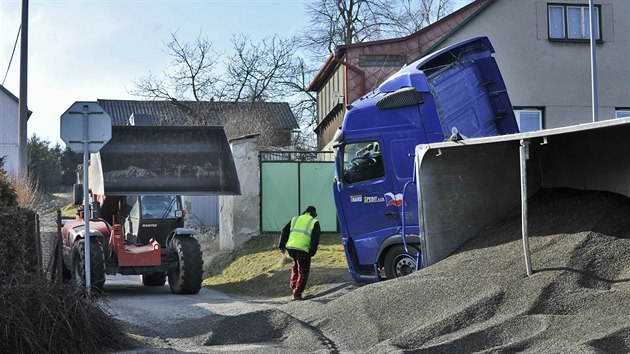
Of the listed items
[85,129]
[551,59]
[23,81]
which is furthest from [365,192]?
[551,59]

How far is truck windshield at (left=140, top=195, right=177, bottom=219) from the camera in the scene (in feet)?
57.8

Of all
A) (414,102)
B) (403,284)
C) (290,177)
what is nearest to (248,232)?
(290,177)

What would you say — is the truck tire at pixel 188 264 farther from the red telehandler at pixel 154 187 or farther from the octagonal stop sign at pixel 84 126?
the octagonal stop sign at pixel 84 126

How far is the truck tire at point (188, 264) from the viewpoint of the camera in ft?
54.6

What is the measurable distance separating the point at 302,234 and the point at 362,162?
1.88m

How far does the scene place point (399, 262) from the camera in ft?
44.0

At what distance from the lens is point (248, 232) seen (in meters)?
23.2

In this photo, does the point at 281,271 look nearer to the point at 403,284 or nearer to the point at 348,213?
the point at 348,213

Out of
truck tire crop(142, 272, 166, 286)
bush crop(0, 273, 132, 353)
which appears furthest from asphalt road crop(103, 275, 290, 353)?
bush crop(0, 273, 132, 353)

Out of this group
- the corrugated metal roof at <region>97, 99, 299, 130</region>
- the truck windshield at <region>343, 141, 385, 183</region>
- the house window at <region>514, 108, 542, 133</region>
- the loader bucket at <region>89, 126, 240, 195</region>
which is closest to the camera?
the truck windshield at <region>343, 141, 385, 183</region>

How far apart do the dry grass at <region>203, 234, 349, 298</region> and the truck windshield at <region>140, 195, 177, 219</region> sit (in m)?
2.06

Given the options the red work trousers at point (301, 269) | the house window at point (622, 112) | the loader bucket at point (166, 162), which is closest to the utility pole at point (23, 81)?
the loader bucket at point (166, 162)

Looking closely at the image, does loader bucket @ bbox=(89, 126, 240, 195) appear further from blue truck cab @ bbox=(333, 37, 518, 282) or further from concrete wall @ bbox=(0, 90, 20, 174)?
concrete wall @ bbox=(0, 90, 20, 174)

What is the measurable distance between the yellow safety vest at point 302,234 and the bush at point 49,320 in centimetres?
568
